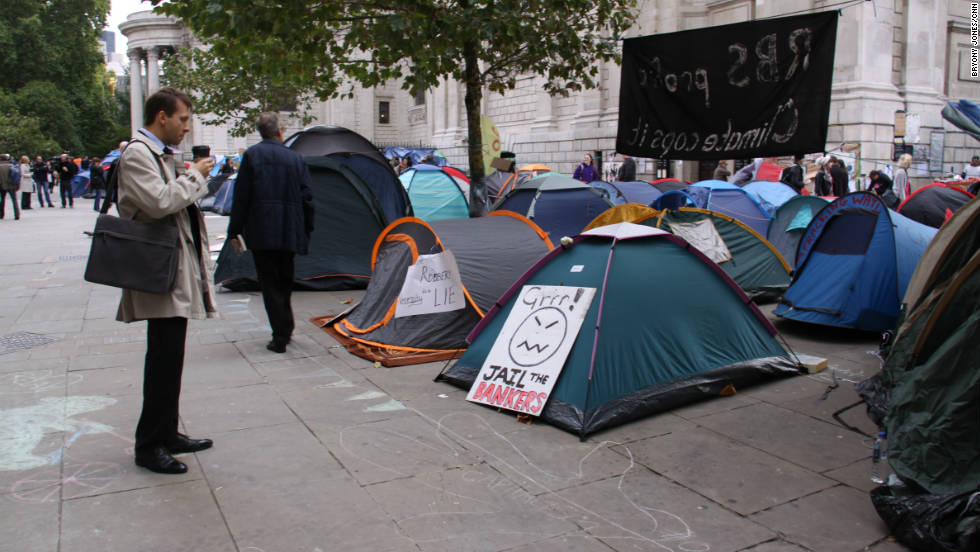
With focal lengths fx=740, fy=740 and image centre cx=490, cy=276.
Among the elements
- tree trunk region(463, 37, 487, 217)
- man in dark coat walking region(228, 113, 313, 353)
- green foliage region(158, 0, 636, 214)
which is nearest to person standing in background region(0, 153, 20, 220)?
green foliage region(158, 0, 636, 214)

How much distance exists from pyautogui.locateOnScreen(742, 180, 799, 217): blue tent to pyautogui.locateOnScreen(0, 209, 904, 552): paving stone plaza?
24.6 feet

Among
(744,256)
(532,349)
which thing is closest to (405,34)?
(532,349)

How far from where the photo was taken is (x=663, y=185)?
53.6 ft

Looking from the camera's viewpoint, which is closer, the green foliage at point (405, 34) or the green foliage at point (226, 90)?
the green foliage at point (405, 34)

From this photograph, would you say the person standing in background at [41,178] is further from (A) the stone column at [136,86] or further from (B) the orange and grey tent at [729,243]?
(A) the stone column at [136,86]

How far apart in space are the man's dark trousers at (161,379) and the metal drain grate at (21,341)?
388cm

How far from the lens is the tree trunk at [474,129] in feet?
30.4

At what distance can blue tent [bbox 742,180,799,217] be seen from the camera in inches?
542

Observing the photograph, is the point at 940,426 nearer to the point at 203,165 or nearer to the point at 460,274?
the point at 203,165

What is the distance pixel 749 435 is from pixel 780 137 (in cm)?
200

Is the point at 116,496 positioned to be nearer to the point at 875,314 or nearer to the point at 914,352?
the point at 914,352

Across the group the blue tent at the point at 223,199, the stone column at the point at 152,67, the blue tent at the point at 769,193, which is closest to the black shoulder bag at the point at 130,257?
the blue tent at the point at 769,193

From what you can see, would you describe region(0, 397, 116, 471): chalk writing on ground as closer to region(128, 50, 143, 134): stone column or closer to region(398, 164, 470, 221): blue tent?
region(398, 164, 470, 221): blue tent

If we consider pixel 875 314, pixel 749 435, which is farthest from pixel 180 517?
pixel 875 314
